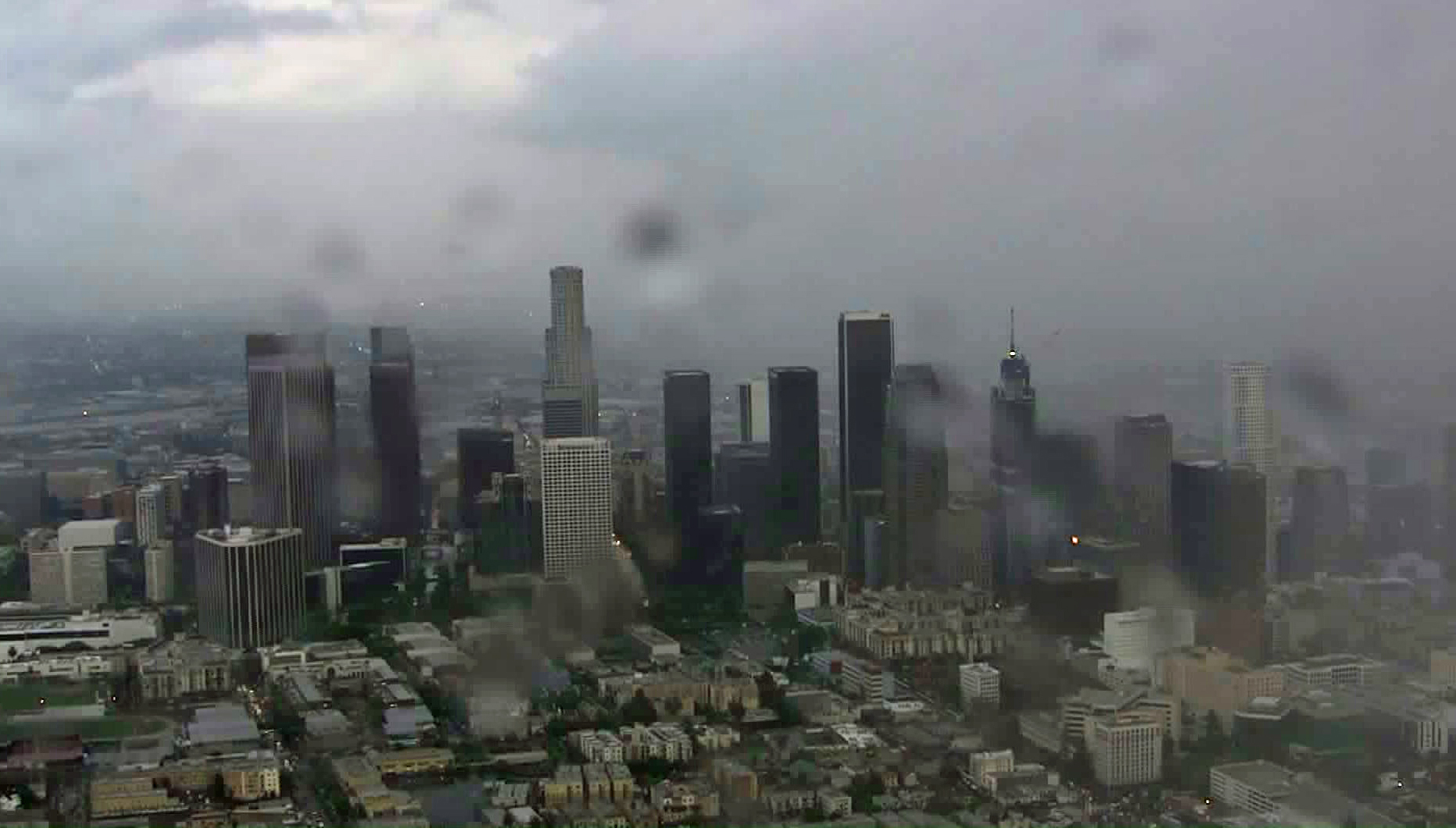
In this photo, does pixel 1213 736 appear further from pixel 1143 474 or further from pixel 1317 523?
pixel 1143 474

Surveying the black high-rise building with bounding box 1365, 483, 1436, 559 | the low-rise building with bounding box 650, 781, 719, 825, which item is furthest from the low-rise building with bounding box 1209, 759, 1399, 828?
the black high-rise building with bounding box 1365, 483, 1436, 559

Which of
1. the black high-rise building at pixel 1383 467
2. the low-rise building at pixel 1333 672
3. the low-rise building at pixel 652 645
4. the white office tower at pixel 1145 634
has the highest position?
the black high-rise building at pixel 1383 467

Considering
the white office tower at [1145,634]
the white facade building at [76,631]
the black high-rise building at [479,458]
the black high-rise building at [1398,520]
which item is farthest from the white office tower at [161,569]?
the black high-rise building at [1398,520]

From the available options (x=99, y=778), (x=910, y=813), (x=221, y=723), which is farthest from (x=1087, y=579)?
(x=99, y=778)

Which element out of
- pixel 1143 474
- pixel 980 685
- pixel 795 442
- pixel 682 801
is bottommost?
pixel 682 801

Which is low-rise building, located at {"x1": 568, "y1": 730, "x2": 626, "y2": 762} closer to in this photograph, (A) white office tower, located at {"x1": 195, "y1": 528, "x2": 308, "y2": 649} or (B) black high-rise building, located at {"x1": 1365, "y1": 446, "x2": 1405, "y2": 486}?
(A) white office tower, located at {"x1": 195, "y1": 528, "x2": 308, "y2": 649}

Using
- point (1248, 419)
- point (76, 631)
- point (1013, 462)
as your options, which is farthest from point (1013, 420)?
point (76, 631)

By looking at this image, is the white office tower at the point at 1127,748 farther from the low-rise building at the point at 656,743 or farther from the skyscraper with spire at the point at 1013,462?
the skyscraper with spire at the point at 1013,462
